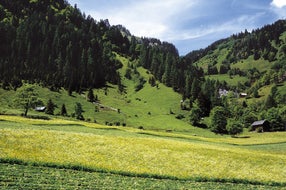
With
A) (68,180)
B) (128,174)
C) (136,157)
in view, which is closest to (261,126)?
(136,157)

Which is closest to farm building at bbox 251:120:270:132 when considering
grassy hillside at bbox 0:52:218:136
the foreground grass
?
grassy hillside at bbox 0:52:218:136

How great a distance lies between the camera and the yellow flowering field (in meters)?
37.4

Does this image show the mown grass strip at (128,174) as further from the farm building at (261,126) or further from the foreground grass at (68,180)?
the farm building at (261,126)

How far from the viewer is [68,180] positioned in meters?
26.9

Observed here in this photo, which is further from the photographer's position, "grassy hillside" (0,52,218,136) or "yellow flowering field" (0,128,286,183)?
"grassy hillside" (0,52,218,136)

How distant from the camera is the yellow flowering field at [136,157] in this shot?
37438 mm

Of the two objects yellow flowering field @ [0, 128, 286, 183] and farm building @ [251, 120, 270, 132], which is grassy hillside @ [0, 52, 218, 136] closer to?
farm building @ [251, 120, 270, 132]

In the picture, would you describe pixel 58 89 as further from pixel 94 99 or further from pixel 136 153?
pixel 136 153

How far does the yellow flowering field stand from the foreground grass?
114 inches

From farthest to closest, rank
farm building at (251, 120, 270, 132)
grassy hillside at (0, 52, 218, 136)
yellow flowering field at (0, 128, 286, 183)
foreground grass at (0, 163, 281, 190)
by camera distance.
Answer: farm building at (251, 120, 270, 132) → grassy hillside at (0, 52, 218, 136) → yellow flowering field at (0, 128, 286, 183) → foreground grass at (0, 163, 281, 190)

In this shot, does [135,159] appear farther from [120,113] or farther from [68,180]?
[120,113]

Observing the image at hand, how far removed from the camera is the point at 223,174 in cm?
4109

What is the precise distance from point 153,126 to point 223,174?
11780 cm

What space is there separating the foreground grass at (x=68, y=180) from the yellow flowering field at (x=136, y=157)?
291 centimetres
